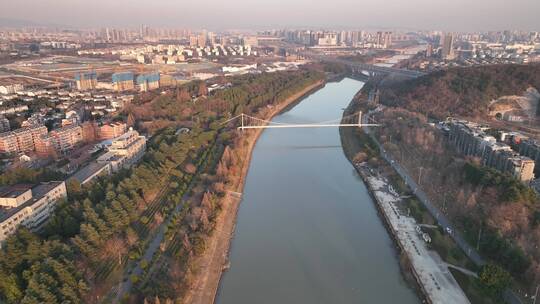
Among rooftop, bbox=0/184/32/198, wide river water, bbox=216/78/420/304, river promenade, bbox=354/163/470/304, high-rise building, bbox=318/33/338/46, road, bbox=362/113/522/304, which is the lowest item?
wide river water, bbox=216/78/420/304

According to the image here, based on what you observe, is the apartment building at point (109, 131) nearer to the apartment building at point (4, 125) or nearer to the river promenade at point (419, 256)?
the apartment building at point (4, 125)

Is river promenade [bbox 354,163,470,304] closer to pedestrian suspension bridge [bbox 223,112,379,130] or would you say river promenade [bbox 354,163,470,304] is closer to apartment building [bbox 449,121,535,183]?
apartment building [bbox 449,121,535,183]

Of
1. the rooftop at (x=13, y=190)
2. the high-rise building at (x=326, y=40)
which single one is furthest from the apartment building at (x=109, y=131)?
the high-rise building at (x=326, y=40)

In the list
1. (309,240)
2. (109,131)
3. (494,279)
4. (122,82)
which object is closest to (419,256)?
(494,279)

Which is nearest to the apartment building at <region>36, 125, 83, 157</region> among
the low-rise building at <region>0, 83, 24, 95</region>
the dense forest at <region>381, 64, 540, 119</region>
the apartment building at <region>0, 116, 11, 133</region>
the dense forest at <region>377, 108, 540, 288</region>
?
the apartment building at <region>0, 116, 11, 133</region>

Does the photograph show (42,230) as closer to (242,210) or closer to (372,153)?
A: (242,210)
